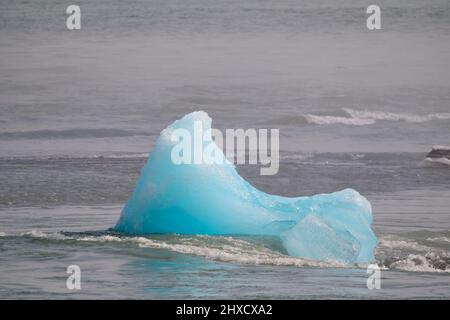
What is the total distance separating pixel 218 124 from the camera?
2881 cm

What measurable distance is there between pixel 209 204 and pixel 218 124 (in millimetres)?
13616

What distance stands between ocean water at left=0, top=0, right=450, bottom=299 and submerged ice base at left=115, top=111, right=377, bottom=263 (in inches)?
10.4

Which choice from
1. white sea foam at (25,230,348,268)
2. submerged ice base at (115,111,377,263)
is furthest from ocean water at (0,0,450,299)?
submerged ice base at (115,111,377,263)

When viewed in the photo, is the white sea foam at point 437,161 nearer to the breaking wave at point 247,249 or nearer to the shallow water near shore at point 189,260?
the shallow water near shore at point 189,260

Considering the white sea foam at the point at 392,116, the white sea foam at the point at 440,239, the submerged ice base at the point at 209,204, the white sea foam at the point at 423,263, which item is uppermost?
the submerged ice base at the point at 209,204

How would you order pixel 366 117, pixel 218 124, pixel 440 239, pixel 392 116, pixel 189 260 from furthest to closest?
pixel 392 116 < pixel 366 117 < pixel 218 124 < pixel 440 239 < pixel 189 260

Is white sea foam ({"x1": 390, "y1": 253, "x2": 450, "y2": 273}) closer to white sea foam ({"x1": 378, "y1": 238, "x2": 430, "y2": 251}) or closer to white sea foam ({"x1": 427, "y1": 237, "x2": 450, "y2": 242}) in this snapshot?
white sea foam ({"x1": 378, "y1": 238, "x2": 430, "y2": 251})

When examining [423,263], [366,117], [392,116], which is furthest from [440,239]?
[392,116]

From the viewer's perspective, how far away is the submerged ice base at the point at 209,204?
49.7ft

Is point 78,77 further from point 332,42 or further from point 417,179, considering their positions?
point 417,179

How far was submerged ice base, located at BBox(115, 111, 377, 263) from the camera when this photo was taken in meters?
15.2

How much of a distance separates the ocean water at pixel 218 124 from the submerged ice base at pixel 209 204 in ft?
0.87

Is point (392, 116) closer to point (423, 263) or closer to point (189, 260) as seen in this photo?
point (423, 263)

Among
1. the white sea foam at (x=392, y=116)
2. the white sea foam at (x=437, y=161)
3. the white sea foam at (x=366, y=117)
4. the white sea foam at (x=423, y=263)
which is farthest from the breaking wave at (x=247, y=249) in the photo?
the white sea foam at (x=392, y=116)
